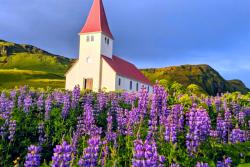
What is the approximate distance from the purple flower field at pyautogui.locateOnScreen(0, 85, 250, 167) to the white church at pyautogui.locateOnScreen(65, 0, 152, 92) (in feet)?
111

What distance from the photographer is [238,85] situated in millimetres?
116375

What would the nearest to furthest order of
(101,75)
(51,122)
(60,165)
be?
(60,165) < (51,122) < (101,75)

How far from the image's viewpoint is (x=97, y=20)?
48125mm

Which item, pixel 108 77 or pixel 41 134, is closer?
pixel 41 134

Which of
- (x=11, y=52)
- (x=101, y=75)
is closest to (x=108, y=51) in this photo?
(x=101, y=75)

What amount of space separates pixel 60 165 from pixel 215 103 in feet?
29.5

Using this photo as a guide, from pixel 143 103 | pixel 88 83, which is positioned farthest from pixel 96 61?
pixel 143 103

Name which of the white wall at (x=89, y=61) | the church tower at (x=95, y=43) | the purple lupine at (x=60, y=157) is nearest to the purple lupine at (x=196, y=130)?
the purple lupine at (x=60, y=157)

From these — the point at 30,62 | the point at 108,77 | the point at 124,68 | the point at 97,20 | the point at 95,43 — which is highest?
the point at 30,62

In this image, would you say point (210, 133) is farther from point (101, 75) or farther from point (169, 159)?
point (101, 75)

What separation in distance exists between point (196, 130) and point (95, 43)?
4129 cm

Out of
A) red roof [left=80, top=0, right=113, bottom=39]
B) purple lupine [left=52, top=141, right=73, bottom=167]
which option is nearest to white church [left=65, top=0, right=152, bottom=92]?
red roof [left=80, top=0, right=113, bottom=39]

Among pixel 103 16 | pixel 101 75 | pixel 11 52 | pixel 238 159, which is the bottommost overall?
pixel 238 159

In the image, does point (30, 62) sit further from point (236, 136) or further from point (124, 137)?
point (236, 136)
